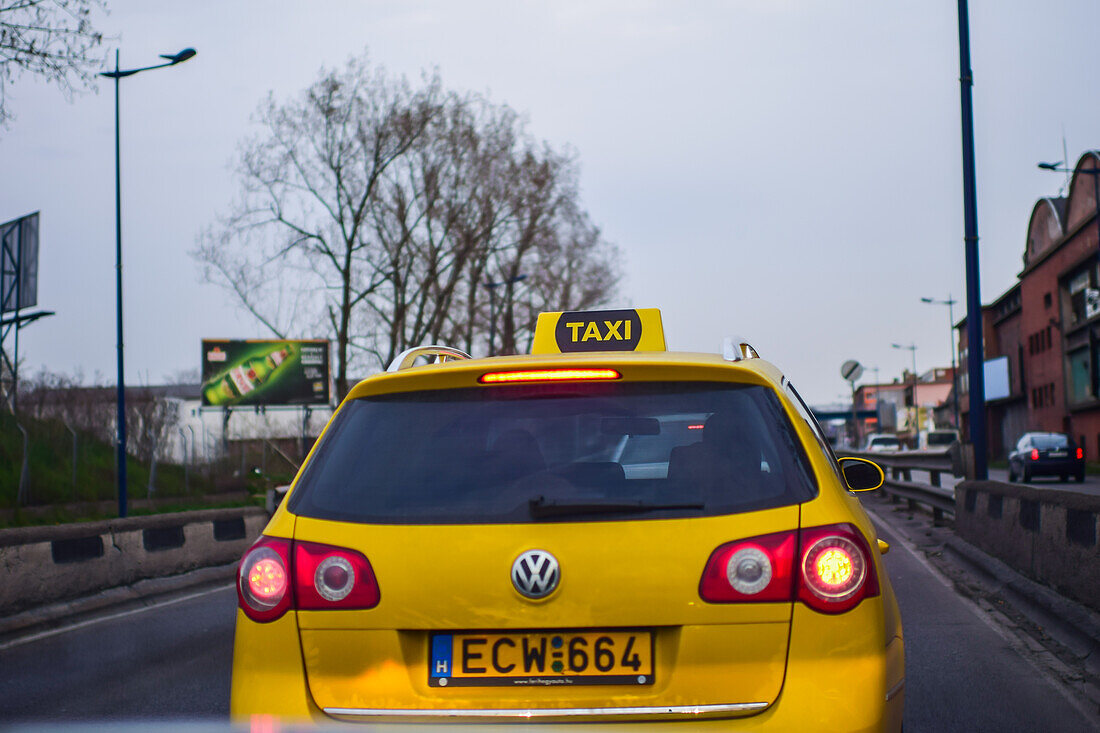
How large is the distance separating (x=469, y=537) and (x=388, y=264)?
1681 inches

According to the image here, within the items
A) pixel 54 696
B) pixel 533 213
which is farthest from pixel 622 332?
pixel 533 213

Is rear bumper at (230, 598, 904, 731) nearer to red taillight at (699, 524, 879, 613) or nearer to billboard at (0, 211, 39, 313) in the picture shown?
red taillight at (699, 524, 879, 613)

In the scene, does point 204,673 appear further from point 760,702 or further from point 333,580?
point 760,702

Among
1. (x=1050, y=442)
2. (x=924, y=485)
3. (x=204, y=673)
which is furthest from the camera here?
(x=1050, y=442)

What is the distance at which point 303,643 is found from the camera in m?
3.10

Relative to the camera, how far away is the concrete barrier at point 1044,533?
24.9 feet

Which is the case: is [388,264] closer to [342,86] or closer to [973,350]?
[342,86]

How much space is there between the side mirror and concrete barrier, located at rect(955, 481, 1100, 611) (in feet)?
10.4

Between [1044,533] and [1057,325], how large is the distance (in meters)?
58.0

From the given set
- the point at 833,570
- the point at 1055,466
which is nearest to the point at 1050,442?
the point at 1055,466

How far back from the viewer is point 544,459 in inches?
126

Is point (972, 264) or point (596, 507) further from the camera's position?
point (972, 264)

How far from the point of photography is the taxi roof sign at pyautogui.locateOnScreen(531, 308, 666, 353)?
30.0ft

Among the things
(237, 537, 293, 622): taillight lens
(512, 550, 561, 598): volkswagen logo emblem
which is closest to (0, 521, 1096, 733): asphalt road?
(237, 537, 293, 622): taillight lens
